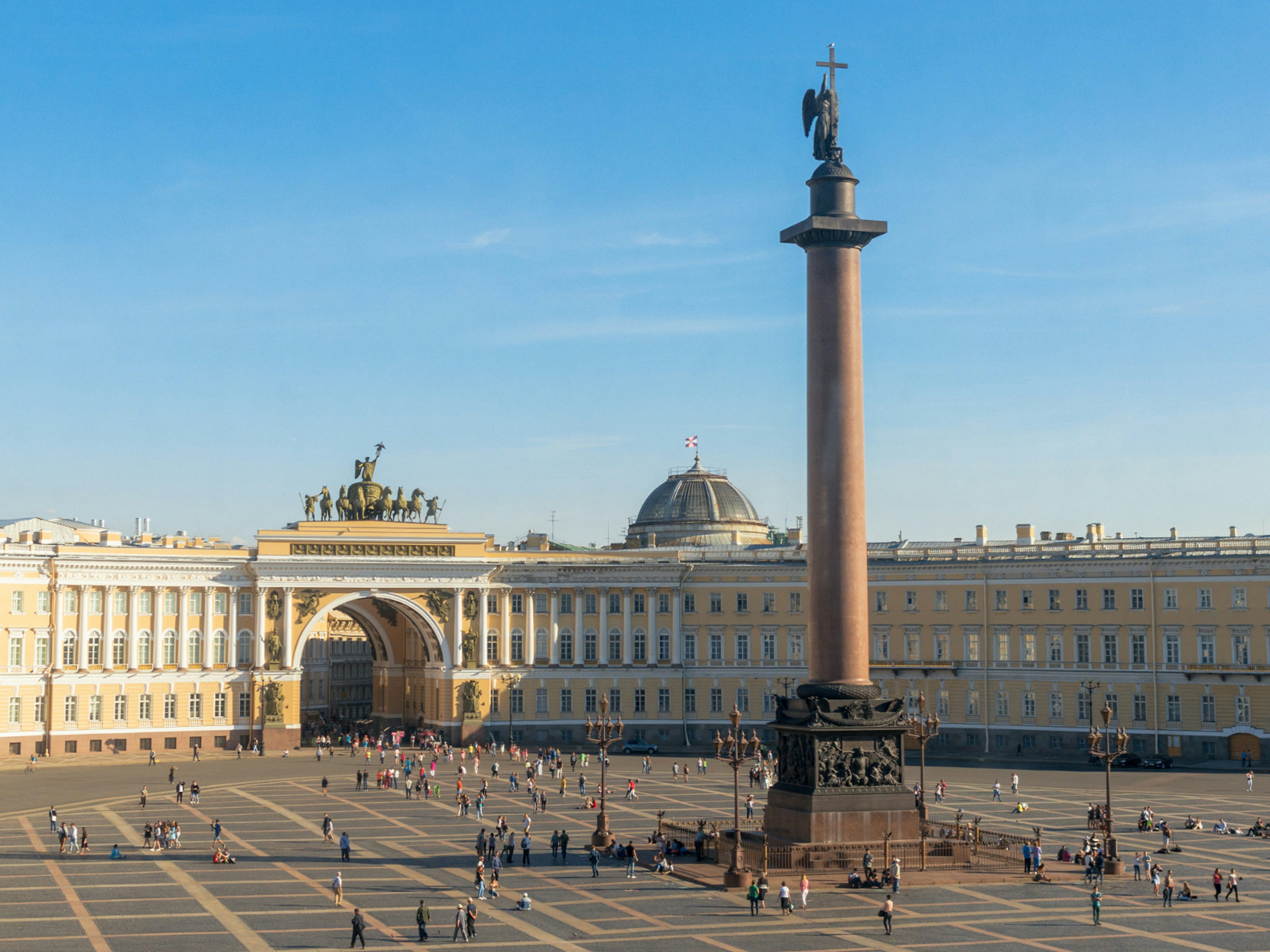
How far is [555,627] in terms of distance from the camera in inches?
3816

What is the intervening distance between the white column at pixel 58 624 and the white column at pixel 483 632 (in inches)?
960

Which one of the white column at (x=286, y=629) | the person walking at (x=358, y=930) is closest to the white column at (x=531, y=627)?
the white column at (x=286, y=629)

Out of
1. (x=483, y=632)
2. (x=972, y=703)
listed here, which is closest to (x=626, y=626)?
(x=483, y=632)

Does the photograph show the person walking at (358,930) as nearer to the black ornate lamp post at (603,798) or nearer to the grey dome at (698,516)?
the black ornate lamp post at (603,798)

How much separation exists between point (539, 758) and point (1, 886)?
38672mm

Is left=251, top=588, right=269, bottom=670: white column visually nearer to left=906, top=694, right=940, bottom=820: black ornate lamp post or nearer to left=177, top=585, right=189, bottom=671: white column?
left=177, top=585, right=189, bottom=671: white column

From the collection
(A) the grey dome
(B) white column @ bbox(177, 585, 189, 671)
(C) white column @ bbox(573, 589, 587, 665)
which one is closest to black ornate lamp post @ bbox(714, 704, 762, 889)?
(C) white column @ bbox(573, 589, 587, 665)

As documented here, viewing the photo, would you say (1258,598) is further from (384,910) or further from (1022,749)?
(384,910)

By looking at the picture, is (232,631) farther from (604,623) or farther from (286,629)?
(604,623)

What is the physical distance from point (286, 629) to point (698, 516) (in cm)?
3817

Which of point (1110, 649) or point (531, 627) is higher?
point (531, 627)

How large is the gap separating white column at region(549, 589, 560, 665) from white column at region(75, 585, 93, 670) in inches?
1085

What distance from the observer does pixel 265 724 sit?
91.4 m

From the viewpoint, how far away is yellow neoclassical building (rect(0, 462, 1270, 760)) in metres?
84.0
